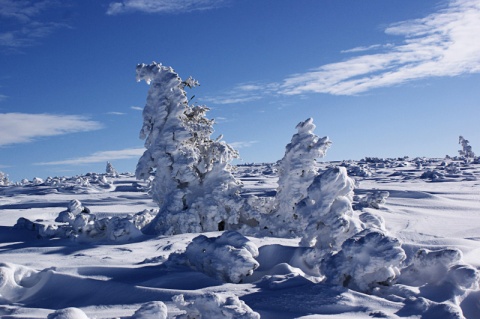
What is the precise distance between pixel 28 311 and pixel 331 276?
3755 millimetres

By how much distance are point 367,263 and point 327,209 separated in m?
1.68

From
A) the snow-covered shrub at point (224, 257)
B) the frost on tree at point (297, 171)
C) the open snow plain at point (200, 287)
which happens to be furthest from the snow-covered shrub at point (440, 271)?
the frost on tree at point (297, 171)

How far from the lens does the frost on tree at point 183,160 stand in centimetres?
1155

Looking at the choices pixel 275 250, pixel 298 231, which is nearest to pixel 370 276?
pixel 275 250

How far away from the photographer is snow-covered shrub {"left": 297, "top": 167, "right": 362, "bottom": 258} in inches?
275

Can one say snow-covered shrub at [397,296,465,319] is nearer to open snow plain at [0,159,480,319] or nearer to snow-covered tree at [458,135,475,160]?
open snow plain at [0,159,480,319]

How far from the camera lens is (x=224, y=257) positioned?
614cm

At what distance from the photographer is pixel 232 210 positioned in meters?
11.7

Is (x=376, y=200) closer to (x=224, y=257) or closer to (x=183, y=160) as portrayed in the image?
(x=183, y=160)

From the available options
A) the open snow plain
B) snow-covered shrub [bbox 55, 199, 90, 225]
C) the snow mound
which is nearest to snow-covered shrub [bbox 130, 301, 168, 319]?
the open snow plain

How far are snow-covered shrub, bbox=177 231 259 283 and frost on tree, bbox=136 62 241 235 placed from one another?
15.3ft

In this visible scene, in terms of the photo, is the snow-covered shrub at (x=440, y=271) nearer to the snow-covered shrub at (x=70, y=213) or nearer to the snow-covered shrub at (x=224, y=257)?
the snow-covered shrub at (x=224, y=257)

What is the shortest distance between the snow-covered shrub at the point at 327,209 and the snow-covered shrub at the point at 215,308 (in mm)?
2931

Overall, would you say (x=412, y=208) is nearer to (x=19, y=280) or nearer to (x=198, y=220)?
(x=198, y=220)
